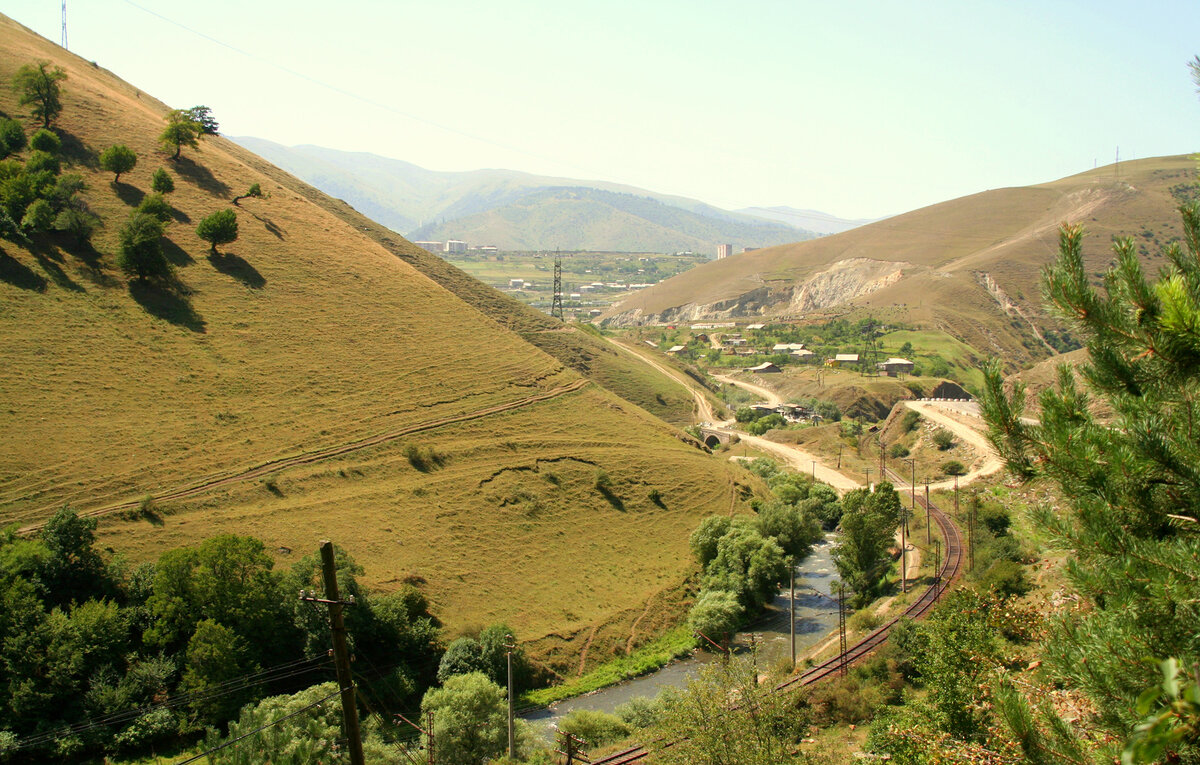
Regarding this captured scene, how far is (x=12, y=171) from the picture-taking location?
57.7 m

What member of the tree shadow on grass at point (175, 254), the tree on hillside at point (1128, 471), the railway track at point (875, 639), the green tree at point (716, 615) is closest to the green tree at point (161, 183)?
the tree shadow on grass at point (175, 254)

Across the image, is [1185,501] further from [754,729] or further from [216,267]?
[216,267]

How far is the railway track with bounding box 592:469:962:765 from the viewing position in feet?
96.2

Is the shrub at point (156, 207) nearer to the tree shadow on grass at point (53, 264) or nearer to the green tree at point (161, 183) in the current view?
the green tree at point (161, 183)

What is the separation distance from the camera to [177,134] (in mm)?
73625

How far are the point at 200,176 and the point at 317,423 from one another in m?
37.4

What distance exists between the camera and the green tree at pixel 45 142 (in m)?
62.6

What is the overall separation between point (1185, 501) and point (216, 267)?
6823 cm

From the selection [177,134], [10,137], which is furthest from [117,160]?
[177,134]

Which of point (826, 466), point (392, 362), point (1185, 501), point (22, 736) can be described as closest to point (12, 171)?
point (392, 362)

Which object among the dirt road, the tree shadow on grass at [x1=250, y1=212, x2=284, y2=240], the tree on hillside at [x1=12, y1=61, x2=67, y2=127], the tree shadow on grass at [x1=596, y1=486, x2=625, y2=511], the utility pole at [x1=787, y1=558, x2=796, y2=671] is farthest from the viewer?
the dirt road

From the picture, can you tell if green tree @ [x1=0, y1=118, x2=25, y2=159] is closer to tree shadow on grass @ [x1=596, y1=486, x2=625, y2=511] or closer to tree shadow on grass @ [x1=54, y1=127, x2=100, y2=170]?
tree shadow on grass @ [x1=54, y1=127, x2=100, y2=170]

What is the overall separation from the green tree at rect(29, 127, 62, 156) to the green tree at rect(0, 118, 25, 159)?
2.83ft

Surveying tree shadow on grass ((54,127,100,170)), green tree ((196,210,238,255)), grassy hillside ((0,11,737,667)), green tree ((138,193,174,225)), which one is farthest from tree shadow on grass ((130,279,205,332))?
tree shadow on grass ((54,127,100,170))
